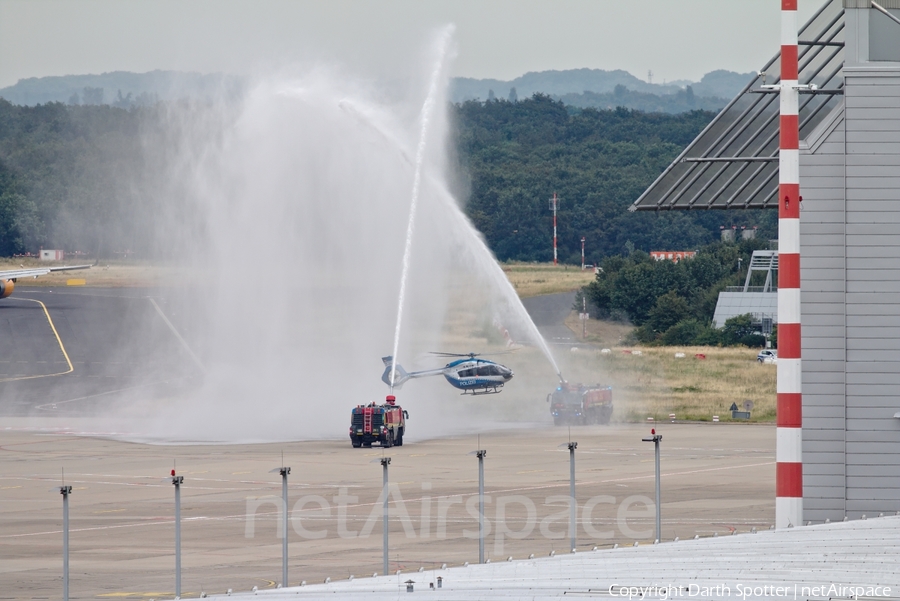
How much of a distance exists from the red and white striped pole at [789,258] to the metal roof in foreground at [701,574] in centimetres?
207

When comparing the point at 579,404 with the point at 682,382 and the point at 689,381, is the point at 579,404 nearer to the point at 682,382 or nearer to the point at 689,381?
the point at 682,382

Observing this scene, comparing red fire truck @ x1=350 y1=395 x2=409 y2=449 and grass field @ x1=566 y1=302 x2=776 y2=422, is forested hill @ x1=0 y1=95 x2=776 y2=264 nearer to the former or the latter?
grass field @ x1=566 y1=302 x2=776 y2=422

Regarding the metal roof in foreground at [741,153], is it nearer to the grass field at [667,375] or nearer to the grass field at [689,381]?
the grass field at [667,375]

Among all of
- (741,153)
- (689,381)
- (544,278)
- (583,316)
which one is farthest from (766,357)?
(741,153)

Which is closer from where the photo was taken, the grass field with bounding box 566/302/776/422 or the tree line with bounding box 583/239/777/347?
the grass field with bounding box 566/302/776/422

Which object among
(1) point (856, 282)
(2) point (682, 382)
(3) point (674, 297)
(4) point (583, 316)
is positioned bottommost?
(2) point (682, 382)

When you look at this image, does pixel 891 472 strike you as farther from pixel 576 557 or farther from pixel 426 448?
pixel 426 448

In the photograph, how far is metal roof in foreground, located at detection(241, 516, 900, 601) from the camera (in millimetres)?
15062

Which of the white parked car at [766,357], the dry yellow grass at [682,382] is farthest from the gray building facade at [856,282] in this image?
the white parked car at [766,357]
